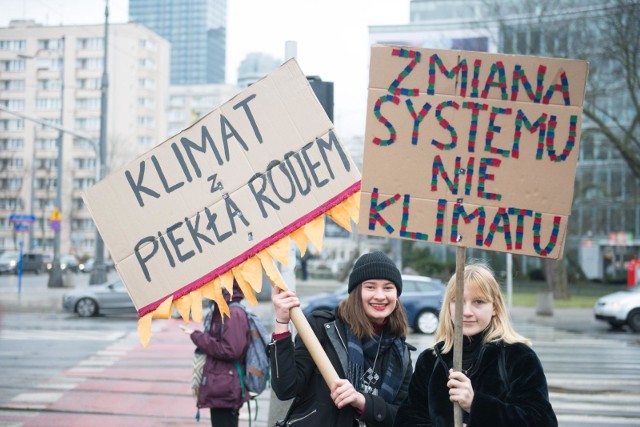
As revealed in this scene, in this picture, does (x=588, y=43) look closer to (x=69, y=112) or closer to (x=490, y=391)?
(x=490, y=391)

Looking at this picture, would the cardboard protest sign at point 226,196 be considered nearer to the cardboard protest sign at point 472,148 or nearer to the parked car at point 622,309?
the cardboard protest sign at point 472,148

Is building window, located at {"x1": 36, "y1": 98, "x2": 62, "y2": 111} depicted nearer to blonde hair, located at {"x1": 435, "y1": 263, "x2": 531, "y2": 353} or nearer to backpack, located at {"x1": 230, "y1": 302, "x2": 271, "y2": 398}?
backpack, located at {"x1": 230, "y1": 302, "x2": 271, "y2": 398}

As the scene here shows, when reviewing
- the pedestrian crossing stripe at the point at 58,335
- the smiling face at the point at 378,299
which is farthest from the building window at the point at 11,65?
the smiling face at the point at 378,299

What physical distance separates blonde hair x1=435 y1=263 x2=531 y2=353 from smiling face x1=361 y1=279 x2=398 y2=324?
349mm

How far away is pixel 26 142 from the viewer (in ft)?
177

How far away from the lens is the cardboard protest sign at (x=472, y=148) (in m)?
3.42

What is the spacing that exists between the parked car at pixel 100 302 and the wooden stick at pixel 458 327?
66.7ft

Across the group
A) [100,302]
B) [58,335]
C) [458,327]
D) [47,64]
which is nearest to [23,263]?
[47,64]

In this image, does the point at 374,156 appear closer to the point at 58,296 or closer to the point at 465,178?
the point at 465,178

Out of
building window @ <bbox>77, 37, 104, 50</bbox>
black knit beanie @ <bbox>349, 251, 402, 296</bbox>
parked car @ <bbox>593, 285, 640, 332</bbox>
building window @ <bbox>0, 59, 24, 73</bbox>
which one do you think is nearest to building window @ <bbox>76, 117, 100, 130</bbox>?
building window @ <bbox>77, 37, 104, 50</bbox>

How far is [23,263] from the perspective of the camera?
188ft

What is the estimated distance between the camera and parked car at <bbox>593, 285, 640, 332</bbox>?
2122 cm

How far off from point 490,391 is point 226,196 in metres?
1.60

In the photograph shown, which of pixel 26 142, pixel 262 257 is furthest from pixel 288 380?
pixel 26 142
